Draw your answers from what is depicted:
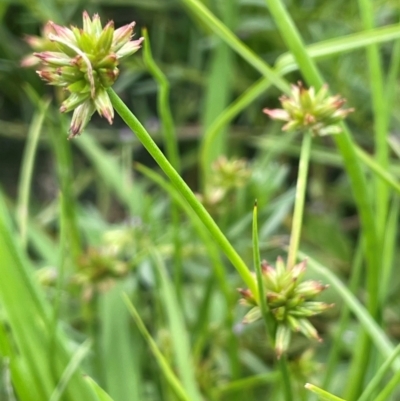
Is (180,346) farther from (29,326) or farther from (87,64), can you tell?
(87,64)

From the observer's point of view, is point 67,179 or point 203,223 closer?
point 203,223

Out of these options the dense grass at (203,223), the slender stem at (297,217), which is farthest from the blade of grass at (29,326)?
the slender stem at (297,217)

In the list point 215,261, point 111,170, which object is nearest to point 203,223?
point 215,261

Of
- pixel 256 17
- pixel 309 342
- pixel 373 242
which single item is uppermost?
pixel 256 17

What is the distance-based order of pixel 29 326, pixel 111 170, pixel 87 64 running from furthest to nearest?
pixel 111 170, pixel 29 326, pixel 87 64

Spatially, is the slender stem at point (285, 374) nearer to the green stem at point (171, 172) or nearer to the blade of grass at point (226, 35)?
the green stem at point (171, 172)

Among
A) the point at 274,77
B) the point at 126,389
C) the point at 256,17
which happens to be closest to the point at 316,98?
the point at 274,77

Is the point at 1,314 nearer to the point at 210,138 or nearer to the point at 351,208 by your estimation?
the point at 210,138
